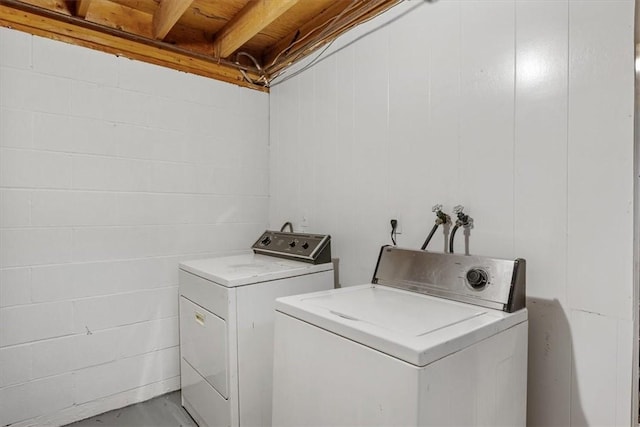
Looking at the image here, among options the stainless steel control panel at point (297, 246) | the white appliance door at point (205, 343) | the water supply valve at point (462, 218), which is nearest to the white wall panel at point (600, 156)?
the water supply valve at point (462, 218)

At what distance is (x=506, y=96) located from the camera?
140 centimetres

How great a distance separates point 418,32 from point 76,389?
8.67 ft

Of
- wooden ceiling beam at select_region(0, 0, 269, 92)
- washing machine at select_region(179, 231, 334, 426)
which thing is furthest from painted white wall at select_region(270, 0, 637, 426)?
wooden ceiling beam at select_region(0, 0, 269, 92)

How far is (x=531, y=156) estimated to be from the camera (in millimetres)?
1334

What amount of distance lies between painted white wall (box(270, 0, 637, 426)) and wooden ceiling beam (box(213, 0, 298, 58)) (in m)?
0.48

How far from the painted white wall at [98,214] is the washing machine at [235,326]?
35cm

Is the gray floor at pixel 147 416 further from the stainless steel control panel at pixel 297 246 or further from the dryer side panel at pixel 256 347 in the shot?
the stainless steel control panel at pixel 297 246

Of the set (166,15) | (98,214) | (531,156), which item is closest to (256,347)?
(98,214)

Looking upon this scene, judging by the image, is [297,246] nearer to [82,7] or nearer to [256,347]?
[256,347]

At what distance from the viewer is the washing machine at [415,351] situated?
3.09 ft

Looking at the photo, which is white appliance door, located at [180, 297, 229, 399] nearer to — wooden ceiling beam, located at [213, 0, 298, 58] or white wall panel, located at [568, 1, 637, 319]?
white wall panel, located at [568, 1, 637, 319]

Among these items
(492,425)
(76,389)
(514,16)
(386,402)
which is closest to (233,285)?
(386,402)

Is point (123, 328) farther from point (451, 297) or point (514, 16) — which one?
point (514, 16)

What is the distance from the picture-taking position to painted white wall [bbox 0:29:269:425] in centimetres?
188
